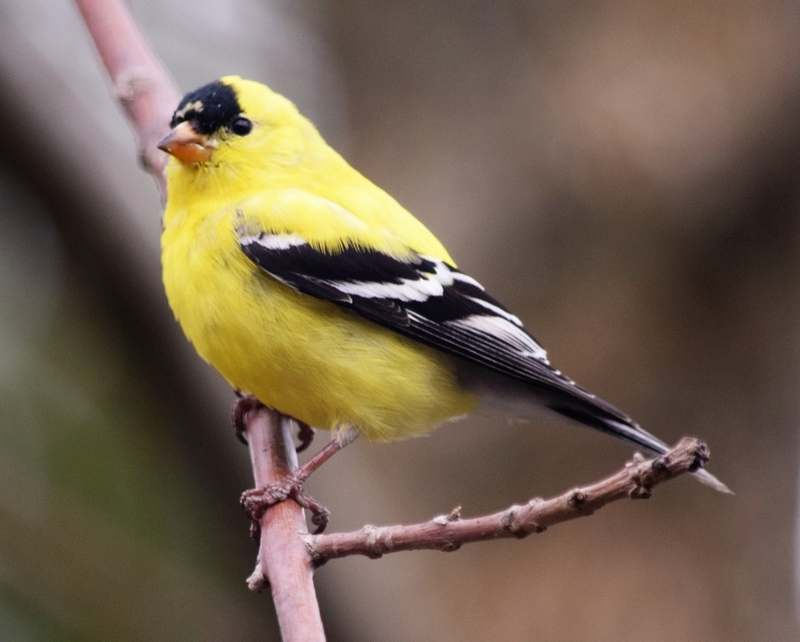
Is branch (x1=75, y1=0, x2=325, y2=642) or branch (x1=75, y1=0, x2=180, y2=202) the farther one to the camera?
branch (x1=75, y1=0, x2=180, y2=202)

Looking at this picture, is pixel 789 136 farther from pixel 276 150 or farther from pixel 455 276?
pixel 276 150

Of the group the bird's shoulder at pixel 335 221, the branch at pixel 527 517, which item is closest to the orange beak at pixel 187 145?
the bird's shoulder at pixel 335 221

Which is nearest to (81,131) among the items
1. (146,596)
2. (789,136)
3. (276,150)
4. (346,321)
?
(276,150)

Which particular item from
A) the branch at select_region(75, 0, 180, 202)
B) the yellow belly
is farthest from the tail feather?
the branch at select_region(75, 0, 180, 202)

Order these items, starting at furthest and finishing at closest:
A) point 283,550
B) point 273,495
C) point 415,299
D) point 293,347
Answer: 1. point 415,299
2. point 293,347
3. point 273,495
4. point 283,550

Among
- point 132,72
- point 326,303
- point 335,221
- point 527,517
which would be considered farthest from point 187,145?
point 527,517

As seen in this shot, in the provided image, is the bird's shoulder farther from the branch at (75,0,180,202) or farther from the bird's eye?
the branch at (75,0,180,202)

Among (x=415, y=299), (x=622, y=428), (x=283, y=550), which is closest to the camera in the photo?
(x=283, y=550)

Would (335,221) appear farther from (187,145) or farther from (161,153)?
(161,153)
